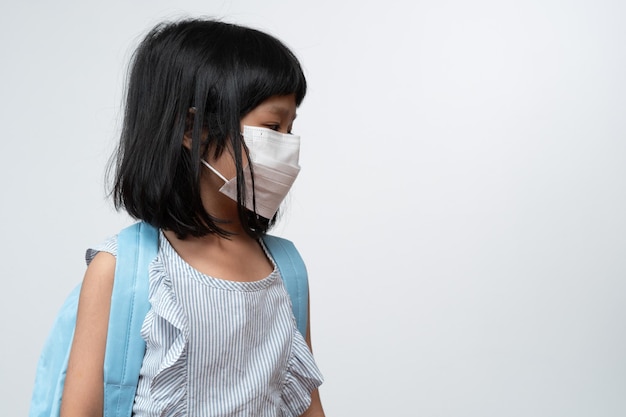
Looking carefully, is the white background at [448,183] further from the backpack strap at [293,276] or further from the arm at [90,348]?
the arm at [90,348]

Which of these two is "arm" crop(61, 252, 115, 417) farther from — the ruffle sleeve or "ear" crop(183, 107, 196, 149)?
"ear" crop(183, 107, 196, 149)

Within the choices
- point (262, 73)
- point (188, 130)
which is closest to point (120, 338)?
point (188, 130)

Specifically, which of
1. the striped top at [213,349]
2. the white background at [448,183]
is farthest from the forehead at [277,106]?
the white background at [448,183]

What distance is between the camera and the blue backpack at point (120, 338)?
1.14m

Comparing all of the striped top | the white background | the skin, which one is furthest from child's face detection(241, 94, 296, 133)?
the white background

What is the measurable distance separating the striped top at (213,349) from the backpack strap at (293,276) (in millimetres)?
52

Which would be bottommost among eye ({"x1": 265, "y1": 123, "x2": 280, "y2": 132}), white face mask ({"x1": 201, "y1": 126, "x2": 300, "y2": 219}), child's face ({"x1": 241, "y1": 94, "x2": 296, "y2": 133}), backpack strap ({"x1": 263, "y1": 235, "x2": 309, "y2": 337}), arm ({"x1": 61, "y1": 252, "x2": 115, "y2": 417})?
arm ({"x1": 61, "y1": 252, "x2": 115, "y2": 417})

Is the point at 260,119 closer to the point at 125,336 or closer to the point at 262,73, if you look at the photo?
the point at 262,73

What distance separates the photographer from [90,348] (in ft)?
3.73

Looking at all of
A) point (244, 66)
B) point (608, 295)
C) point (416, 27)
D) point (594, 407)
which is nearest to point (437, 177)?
point (416, 27)

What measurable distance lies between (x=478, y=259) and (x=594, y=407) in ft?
2.05

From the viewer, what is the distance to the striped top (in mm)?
1156

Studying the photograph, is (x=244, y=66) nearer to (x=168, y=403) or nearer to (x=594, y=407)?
(x=168, y=403)

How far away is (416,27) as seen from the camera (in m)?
2.62
